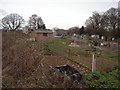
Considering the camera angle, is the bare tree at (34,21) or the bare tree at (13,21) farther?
the bare tree at (34,21)

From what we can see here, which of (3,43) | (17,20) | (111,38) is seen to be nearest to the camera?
(3,43)

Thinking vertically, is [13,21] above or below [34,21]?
below

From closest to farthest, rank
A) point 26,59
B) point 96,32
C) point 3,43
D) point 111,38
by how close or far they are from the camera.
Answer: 1. point 26,59
2. point 3,43
3. point 111,38
4. point 96,32

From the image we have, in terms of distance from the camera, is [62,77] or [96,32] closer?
[62,77]

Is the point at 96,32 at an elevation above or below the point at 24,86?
above

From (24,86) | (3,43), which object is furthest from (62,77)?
(3,43)

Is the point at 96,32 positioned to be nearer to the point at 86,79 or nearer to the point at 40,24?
the point at 40,24

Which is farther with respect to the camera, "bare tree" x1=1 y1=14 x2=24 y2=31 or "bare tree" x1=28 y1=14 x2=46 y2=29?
"bare tree" x1=28 y1=14 x2=46 y2=29

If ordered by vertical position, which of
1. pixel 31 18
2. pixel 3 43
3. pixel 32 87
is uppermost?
pixel 31 18

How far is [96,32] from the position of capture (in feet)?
95.1

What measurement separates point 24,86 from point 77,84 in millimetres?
1781

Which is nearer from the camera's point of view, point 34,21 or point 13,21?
point 13,21

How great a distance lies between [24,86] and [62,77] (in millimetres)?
1321

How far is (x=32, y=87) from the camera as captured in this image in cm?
301
